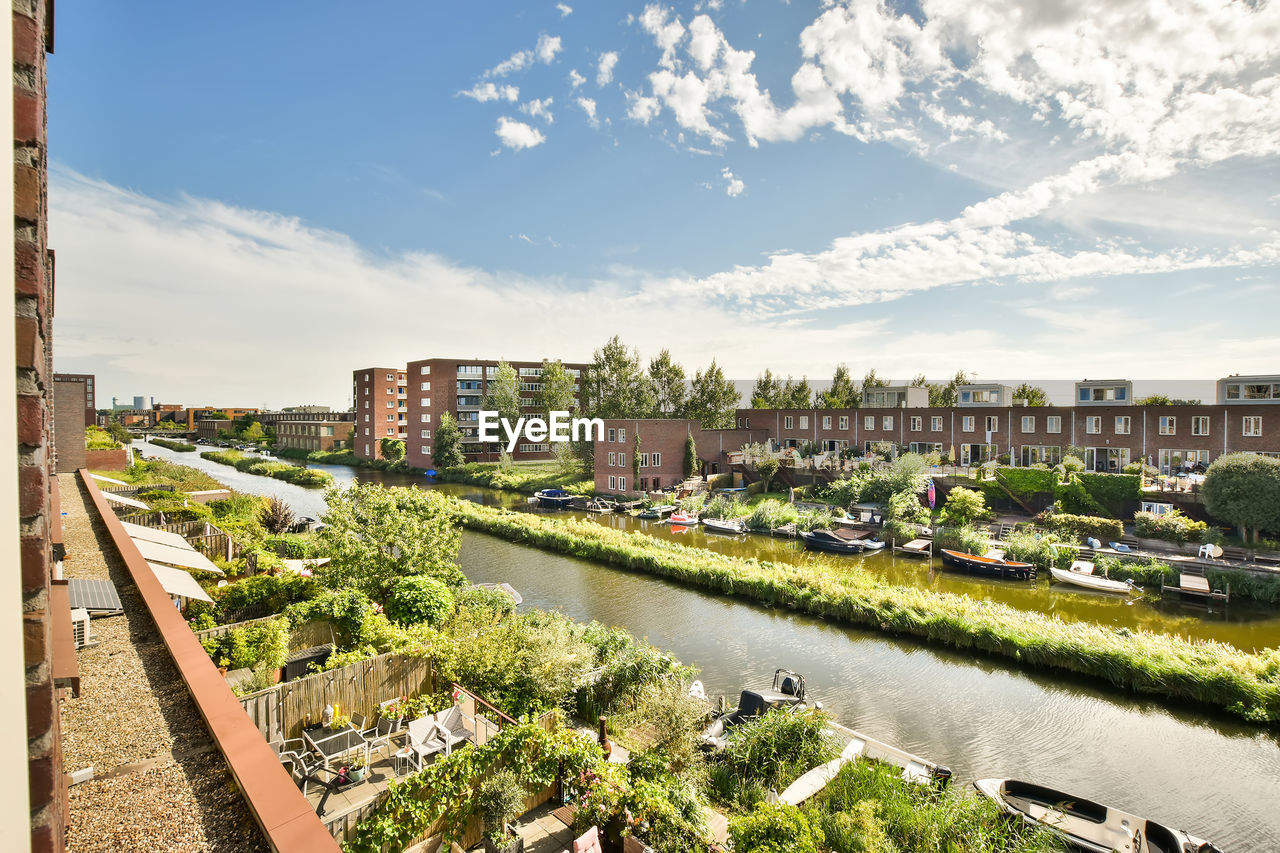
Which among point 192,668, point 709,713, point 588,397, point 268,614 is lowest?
point 709,713

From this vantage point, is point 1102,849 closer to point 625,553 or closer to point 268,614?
point 268,614

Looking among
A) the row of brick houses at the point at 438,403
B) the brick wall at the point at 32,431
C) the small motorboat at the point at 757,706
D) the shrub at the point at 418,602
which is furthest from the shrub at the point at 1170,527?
the row of brick houses at the point at 438,403

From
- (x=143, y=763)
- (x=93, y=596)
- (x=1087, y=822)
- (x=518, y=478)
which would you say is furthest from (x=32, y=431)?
(x=518, y=478)

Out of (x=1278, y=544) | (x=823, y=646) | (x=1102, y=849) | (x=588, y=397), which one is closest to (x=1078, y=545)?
(x=1278, y=544)

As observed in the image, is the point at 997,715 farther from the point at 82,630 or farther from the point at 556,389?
the point at 556,389

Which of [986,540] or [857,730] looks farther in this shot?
[986,540]

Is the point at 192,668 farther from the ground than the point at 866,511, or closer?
farther from the ground

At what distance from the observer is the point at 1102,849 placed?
8.04 metres

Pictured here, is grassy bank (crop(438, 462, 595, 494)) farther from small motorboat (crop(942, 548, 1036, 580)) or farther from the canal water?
the canal water

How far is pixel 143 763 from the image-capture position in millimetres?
4023

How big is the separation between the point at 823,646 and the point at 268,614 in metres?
13.5

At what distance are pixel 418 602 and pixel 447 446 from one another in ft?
141

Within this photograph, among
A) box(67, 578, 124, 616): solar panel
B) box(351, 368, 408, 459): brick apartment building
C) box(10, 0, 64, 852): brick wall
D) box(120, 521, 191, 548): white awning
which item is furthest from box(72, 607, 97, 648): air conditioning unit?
box(351, 368, 408, 459): brick apartment building

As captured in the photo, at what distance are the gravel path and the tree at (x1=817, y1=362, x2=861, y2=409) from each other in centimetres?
5255
